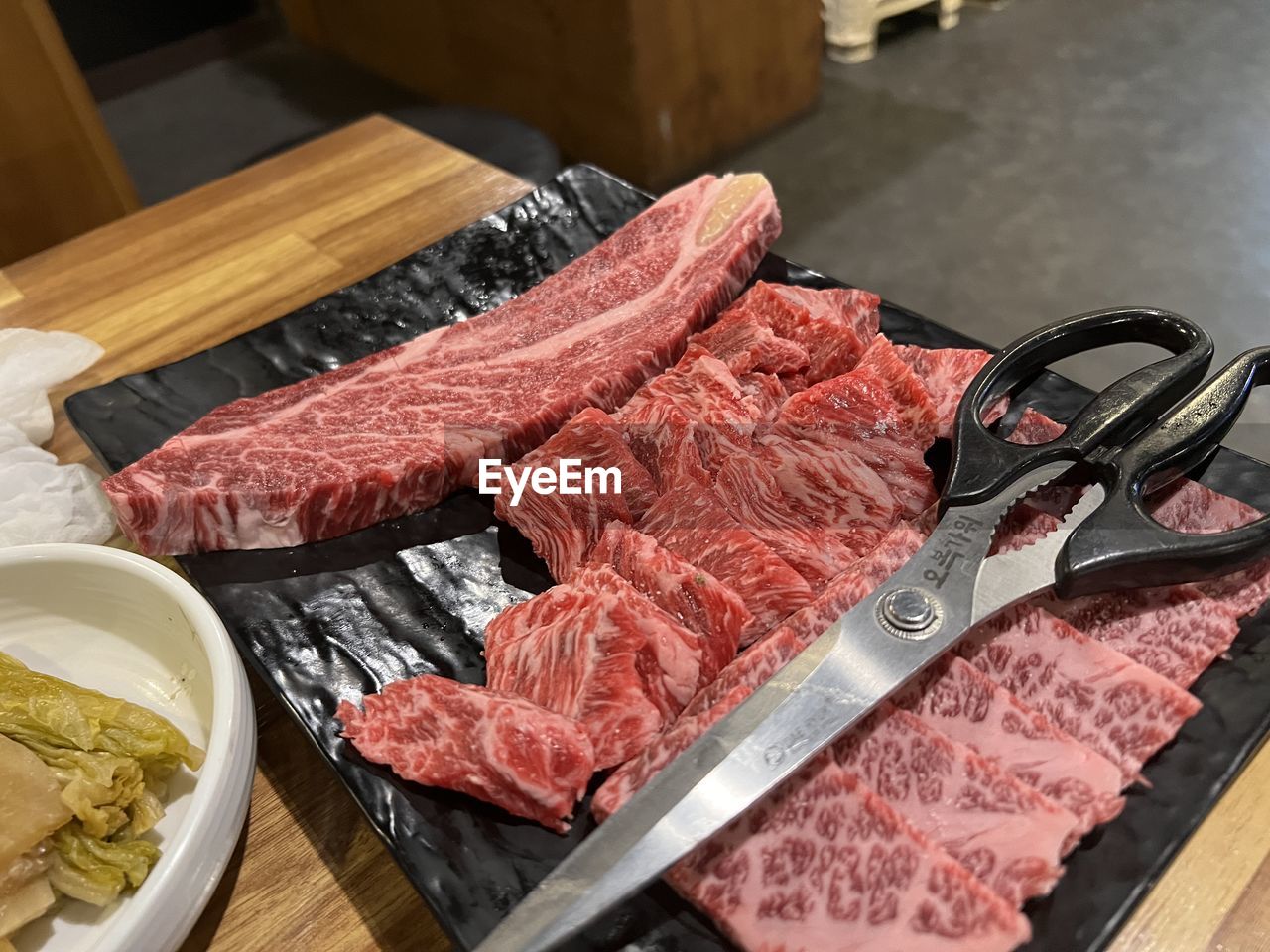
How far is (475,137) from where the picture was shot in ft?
10.9

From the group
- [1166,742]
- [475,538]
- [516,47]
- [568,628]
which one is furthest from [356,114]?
[1166,742]

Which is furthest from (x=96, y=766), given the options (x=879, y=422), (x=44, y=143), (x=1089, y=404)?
(x=44, y=143)

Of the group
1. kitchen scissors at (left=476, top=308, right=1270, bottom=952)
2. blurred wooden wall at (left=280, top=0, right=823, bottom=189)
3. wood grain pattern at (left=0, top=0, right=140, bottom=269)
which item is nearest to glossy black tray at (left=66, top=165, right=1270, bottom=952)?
kitchen scissors at (left=476, top=308, right=1270, bottom=952)

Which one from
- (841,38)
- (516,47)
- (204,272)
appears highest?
A: (204,272)

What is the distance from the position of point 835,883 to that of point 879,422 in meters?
0.76

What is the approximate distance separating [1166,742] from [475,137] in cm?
288

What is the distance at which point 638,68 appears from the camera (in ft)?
12.7

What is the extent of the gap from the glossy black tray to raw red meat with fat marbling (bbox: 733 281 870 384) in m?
0.18

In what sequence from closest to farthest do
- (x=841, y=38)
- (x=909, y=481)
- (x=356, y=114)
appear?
(x=909, y=481) → (x=841, y=38) → (x=356, y=114)

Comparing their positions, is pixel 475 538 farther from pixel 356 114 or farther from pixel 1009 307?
pixel 356 114

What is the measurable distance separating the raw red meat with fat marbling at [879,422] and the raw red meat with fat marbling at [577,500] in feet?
0.89

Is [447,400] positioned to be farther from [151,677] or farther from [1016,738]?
[1016,738]

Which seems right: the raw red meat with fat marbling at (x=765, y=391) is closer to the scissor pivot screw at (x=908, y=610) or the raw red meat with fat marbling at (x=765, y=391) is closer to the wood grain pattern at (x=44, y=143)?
the scissor pivot screw at (x=908, y=610)
